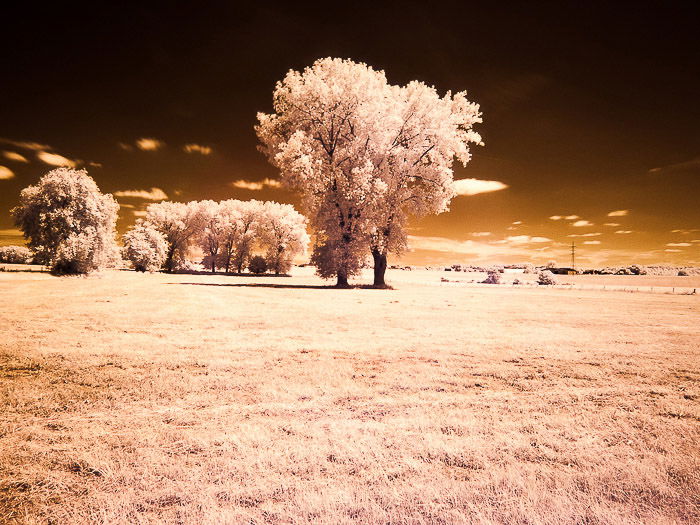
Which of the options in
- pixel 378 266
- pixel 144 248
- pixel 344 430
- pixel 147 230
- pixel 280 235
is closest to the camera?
pixel 344 430

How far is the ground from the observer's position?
8.63 ft

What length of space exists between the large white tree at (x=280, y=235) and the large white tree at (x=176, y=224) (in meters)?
15.7

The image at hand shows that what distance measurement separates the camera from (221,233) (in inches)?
2751

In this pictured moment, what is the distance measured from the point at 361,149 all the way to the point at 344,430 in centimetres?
2369

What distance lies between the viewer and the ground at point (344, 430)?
104 inches

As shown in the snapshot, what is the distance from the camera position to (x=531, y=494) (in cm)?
273

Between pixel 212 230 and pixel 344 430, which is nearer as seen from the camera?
pixel 344 430

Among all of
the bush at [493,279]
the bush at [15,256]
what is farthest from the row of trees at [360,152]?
the bush at [15,256]

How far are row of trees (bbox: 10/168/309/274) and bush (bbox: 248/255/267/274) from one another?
1.06 meters

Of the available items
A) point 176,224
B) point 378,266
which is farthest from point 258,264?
point 378,266

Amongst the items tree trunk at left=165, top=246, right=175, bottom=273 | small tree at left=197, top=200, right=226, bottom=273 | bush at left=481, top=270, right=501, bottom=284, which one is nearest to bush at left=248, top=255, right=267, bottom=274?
small tree at left=197, top=200, right=226, bottom=273

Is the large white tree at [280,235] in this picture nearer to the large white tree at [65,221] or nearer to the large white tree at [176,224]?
the large white tree at [176,224]

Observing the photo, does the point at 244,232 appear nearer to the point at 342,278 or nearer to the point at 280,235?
the point at 280,235

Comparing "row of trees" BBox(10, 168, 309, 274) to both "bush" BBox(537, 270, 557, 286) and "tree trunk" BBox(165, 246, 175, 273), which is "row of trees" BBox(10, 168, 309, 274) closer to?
"tree trunk" BBox(165, 246, 175, 273)
